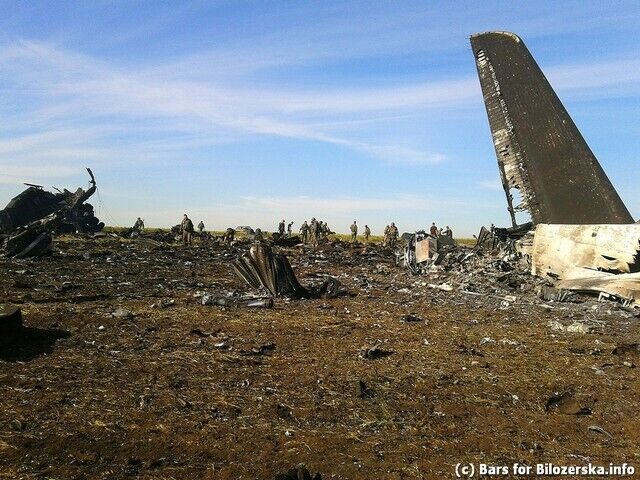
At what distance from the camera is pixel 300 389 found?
4641 mm

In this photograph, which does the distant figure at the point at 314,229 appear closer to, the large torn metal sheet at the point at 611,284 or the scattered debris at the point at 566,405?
the large torn metal sheet at the point at 611,284

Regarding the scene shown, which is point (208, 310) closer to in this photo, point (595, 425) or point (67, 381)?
point (67, 381)

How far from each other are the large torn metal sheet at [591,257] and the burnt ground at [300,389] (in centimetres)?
74

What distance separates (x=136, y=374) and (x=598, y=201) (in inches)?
463

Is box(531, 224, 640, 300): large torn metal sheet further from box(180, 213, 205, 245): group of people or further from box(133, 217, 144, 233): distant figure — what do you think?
box(133, 217, 144, 233): distant figure

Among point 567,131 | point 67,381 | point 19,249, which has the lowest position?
point 67,381

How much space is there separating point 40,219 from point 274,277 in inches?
483

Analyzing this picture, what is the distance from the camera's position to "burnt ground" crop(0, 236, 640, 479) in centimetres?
334

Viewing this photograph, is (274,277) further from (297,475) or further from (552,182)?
(552,182)

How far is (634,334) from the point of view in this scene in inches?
291

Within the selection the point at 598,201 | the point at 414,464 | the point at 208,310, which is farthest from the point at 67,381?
the point at 598,201

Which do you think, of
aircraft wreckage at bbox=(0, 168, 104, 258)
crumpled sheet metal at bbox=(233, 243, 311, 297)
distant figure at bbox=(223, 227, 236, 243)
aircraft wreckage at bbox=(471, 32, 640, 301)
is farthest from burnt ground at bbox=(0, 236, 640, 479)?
distant figure at bbox=(223, 227, 236, 243)

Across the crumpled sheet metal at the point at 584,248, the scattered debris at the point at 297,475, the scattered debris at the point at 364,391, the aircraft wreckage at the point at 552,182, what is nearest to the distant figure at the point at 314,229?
the aircraft wreckage at the point at 552,182

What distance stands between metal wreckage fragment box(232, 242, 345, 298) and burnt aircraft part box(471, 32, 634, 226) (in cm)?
637
